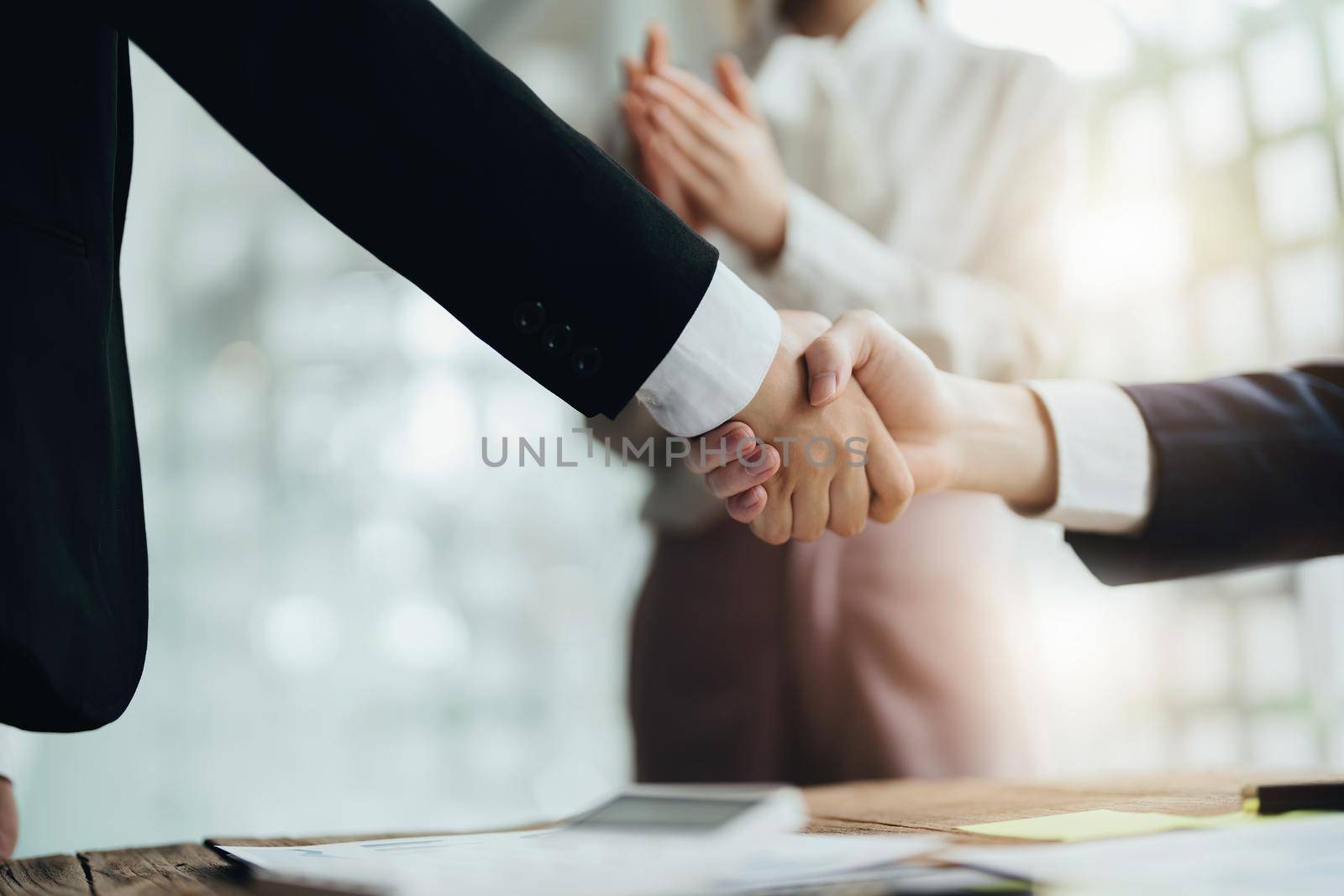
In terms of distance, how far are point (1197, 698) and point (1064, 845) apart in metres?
3.49

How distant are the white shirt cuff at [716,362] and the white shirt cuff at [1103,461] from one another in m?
0.27

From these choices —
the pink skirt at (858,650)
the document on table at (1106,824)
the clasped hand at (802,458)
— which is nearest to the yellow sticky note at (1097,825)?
the document on table at (1106,824)

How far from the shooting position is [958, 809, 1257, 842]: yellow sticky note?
42 cm

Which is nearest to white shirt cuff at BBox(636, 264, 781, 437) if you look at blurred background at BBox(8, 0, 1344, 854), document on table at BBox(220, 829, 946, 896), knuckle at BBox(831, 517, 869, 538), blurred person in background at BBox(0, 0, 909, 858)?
blurred person in background at BBox(0, 0, 909, 858)

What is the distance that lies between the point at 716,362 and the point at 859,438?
0.56 feet

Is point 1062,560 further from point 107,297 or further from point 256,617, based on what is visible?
point 107,297

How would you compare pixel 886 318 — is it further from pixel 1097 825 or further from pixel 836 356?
pixel 1097 825

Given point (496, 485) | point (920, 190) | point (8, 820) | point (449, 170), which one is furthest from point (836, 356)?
point (496, 485)

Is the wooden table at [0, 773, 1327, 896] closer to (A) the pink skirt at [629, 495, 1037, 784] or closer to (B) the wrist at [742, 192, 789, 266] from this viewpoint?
(A) the pink skirt at [629, 495, 1037, 784]

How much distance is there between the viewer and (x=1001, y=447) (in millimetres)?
787

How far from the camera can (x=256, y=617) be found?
3033mm

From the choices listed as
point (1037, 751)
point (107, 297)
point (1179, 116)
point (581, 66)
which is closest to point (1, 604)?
point (107, 297)

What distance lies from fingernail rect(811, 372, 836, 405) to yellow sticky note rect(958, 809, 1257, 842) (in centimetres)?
28

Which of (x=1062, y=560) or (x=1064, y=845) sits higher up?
(x=1062, y=560)
